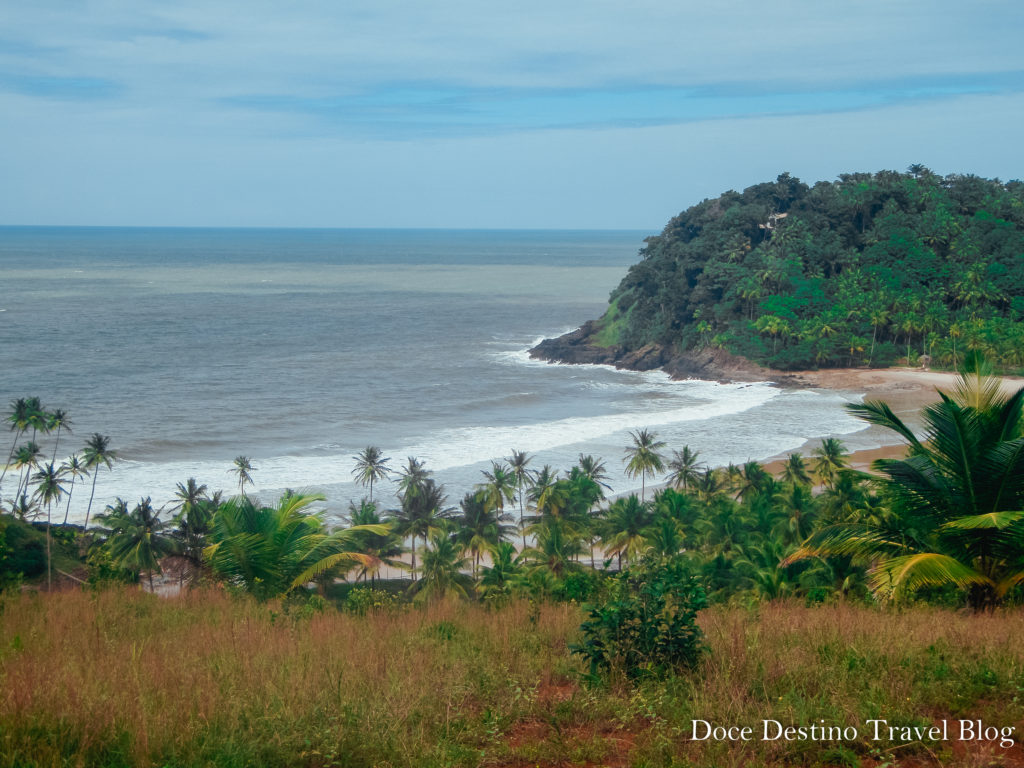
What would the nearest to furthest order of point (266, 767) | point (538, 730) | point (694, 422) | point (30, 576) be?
point (266, 767), point (538, 730), point (30, 576), point (694, 422)

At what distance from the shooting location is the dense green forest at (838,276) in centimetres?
8219

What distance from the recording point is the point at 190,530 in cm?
2914

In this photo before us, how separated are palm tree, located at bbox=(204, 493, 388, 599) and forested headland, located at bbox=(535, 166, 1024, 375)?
69918 millimetres

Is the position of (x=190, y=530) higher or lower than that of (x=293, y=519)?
lower

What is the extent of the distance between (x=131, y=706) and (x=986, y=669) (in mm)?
6571

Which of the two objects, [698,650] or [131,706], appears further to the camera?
[698,650]

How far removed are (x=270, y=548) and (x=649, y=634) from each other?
8338 millimetres

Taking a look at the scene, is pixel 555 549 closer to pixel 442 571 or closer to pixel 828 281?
pixel 442 571

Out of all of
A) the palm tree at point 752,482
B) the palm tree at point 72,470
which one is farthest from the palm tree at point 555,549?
the palm tree at point 72,470

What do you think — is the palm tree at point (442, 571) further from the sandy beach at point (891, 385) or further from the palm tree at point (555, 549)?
the sandy beach at point (891, 385)

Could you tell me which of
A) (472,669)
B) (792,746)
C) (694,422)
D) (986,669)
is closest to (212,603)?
(472,669)

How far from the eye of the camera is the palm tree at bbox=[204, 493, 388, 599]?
13.6 metres

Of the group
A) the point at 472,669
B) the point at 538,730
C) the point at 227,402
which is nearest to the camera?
the point at 538,730

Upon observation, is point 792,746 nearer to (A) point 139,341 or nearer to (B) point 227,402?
(B) point 227,402
